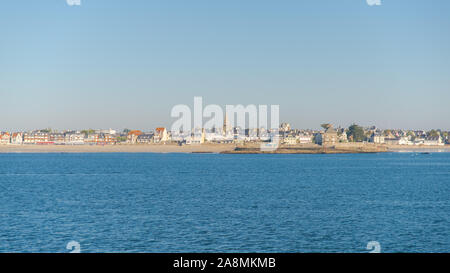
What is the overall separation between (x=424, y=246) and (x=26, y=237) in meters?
20.3

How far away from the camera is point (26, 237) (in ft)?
87.6

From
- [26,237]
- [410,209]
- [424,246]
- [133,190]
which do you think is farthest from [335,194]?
[26,237]

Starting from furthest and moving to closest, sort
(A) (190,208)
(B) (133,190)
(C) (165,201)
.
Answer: (B) (133,190), (C) (165,201), (A) (190,208)
